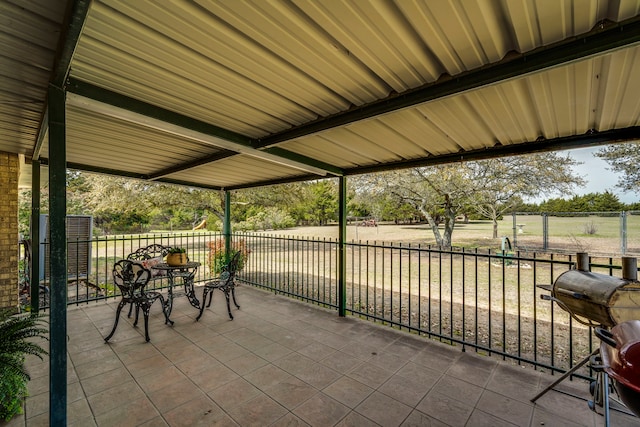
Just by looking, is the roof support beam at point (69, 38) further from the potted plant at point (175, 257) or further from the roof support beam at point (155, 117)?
the potted plant at point (175, 257)

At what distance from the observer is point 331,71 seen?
182cm

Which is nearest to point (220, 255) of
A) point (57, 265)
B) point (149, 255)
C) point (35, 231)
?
point (149, 255)

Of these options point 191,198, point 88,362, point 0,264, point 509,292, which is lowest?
point 509,292

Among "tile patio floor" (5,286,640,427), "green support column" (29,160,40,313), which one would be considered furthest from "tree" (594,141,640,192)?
"green support column" (29,160,40,313)

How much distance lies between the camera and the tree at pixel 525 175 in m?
10.1

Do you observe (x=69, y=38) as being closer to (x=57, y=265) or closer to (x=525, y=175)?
(x=57, y=265)

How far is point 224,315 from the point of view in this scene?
13.9ft

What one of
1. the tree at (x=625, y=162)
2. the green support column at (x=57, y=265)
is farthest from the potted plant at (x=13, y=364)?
the tree at (x=625, y=162)

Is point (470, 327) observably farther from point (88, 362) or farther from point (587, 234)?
point (587, 234)

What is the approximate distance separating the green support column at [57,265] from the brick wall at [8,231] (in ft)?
12.2

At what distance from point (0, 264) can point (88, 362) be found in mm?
2866

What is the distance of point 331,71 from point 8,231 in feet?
18.2

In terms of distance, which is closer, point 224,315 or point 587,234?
point 224,315

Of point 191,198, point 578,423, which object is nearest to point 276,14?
point 578,423
